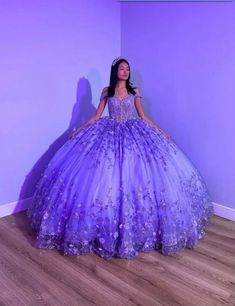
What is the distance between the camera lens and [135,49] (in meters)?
3.08

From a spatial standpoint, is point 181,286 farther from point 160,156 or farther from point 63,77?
point 63,77

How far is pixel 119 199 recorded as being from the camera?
2076 millimetres

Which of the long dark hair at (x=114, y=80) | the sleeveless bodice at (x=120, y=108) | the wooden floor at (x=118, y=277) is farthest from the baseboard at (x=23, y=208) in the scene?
the long dark hair at (x=114, y=80)

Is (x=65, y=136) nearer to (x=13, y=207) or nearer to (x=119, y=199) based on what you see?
(x=13, y=207)

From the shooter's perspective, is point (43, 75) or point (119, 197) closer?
point (119, 197)

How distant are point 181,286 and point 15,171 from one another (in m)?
1.58

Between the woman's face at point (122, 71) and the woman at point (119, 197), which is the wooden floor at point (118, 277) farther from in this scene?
the woman's face at point (122, 71)

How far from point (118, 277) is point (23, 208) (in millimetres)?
1246

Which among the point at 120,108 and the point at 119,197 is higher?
the point at 120,108

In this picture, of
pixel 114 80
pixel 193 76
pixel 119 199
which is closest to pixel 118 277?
pixel 119 199

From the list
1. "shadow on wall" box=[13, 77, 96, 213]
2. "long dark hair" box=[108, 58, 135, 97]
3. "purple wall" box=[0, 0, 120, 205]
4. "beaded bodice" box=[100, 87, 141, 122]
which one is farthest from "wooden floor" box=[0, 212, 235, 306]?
"long dark hair" box=[108, 58, 135, 97]

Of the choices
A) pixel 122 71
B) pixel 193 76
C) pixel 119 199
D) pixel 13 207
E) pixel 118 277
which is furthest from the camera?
pixel 13 207

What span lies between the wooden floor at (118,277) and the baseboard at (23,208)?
372 millimetres

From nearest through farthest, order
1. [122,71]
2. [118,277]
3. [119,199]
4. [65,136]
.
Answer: [118,277], [119,199], [122,71], [65,136]
